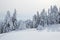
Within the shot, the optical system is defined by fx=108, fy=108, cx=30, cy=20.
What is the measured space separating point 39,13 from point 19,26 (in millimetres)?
393

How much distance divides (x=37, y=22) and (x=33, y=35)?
0.73 feet

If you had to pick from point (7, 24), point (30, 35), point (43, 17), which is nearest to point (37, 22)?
point (43, 17)

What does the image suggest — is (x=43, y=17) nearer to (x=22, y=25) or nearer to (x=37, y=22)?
(x=37, y=22)

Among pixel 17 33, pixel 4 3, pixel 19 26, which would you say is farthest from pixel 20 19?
pixel 4 3

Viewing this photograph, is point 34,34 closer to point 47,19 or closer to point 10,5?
point 47,19

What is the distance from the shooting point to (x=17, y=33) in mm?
1754

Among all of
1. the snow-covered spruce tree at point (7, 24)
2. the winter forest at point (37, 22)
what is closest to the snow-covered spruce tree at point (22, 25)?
the winter forest at point (37, 22)

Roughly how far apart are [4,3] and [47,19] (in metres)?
0.75

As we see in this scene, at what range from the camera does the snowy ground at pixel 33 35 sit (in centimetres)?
169

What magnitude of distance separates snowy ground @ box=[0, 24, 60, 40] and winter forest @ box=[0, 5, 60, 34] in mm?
40

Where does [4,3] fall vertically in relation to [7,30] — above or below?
above

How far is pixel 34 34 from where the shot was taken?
5.71 feet

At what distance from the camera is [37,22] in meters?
1.77

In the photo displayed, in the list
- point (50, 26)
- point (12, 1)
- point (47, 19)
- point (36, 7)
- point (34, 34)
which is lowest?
point (34, 34)
